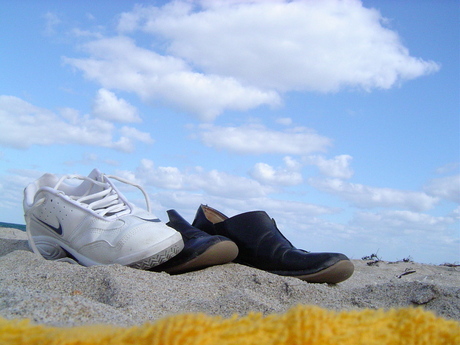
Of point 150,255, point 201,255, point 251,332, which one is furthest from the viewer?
point 201,255

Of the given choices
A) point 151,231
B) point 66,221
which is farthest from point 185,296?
point 66,221

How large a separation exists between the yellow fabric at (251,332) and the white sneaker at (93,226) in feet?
5.57

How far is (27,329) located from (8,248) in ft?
9.10

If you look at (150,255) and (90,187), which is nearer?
(150,255)

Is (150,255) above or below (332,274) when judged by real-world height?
below

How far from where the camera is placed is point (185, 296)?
1761mm

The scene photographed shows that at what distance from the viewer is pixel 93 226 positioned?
2.39 m

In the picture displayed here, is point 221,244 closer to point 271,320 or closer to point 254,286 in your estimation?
point 254,286

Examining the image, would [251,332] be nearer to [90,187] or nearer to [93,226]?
[93,226]

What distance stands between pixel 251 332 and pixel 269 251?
86.4 inches

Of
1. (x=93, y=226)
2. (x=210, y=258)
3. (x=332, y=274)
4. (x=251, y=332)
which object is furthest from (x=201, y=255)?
(x=251, y=332)

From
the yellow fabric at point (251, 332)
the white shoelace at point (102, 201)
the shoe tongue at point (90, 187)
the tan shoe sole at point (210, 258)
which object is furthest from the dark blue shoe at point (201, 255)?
the yellow fabric at point (251, 332)

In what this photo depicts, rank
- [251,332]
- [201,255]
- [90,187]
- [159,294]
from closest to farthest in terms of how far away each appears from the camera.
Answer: [251,332], [159,294], [201,255], [90,187]

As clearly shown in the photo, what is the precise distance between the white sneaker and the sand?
0.56ft
